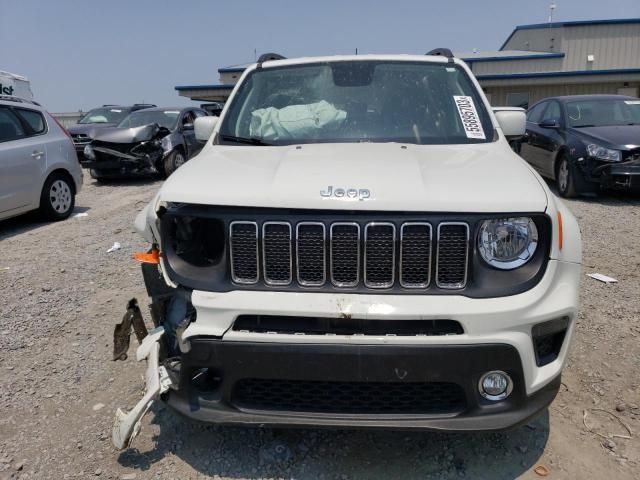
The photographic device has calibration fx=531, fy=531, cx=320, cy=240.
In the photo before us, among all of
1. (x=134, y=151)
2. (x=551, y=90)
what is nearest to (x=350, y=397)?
(x=134, y=151)

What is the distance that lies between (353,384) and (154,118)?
11572 millimetres

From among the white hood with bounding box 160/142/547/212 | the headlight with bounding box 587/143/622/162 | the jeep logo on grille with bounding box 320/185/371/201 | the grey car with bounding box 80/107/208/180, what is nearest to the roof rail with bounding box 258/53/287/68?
the white hood with bounding box 160/142/547/212

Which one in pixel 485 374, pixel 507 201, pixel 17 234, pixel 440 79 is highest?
pixel 440 79

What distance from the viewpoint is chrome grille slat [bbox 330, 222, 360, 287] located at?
2166 millimetres

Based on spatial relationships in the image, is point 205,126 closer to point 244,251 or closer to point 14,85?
point 244,251

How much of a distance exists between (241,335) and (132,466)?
0.97 metres

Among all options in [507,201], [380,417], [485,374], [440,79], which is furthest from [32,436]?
[440,79]

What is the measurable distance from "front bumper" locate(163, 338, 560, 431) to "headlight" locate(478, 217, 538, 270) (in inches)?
14.3

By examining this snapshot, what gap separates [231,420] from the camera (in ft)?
7.23

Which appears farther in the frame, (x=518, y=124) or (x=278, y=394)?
(x=518, y=124)

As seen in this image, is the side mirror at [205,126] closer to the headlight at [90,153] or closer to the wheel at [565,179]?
the wheel at [565,179]

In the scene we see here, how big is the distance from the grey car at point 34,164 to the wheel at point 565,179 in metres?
7.81

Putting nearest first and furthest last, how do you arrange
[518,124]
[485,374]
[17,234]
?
[485,374] < [518,124] < [17,234]

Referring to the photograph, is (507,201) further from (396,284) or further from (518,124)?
(518,124)
